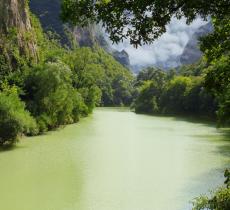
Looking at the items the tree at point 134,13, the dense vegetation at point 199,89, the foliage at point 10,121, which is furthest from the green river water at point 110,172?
the tree at point 134,13

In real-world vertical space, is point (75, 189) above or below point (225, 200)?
below

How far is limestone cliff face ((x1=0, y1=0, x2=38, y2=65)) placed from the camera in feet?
182

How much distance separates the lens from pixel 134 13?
331 inches

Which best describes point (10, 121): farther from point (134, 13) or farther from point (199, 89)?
point (199, 89)

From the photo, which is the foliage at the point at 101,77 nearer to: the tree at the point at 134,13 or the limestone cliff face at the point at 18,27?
the limestone cliff face at the point at 18,27

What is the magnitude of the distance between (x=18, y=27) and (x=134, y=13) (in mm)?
53422

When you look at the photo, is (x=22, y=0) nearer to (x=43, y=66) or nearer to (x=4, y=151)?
(x=43, y=66)

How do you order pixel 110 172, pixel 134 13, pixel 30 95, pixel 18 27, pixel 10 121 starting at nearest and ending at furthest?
pixel 134 13
pixel 110 172
pixel 10 121
pixel 30 95
pixel 18 27

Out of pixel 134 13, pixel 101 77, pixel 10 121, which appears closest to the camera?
pixel 134 13

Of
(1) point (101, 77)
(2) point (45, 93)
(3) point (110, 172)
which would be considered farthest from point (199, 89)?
(3) point (110, 172)

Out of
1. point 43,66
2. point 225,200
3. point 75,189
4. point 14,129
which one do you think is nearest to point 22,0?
point 43,66

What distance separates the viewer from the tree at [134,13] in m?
8.38

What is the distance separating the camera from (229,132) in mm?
53375

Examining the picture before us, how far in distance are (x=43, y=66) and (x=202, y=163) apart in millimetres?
27645
